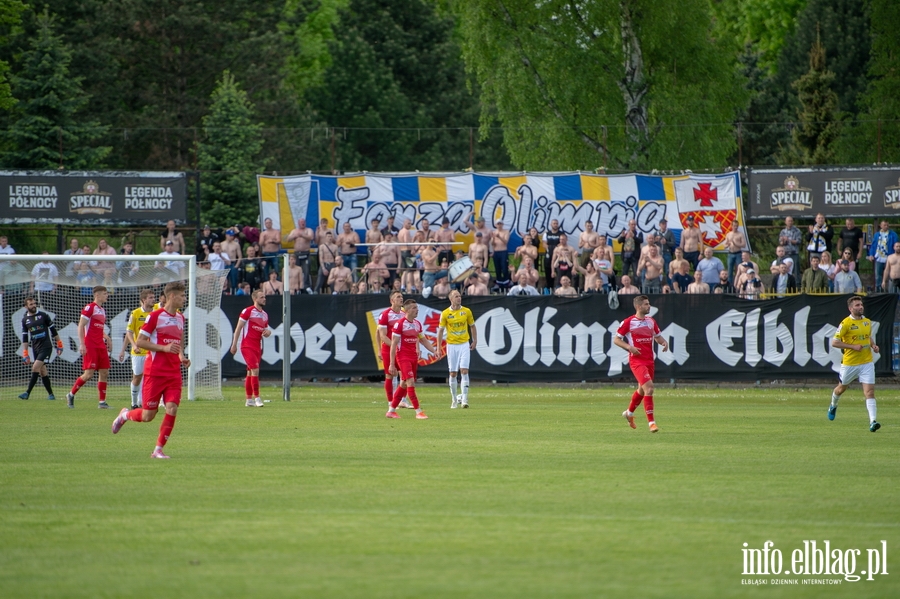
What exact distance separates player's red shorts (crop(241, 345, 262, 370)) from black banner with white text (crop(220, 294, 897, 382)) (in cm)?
706

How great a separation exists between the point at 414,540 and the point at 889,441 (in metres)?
9.94

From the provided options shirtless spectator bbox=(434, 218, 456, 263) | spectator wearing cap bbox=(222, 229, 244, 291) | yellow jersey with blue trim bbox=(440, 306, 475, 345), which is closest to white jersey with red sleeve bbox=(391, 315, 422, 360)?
yellow jersey with blue trim bbox=(440, 306, 475, 345)

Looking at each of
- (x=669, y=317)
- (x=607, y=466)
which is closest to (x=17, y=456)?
(x=607, y=466)

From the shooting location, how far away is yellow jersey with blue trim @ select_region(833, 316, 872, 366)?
19266 millimetres

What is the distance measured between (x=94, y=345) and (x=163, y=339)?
10.0 m

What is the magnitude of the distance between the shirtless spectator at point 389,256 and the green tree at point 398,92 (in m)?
28.2

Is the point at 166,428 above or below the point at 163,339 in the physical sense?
below

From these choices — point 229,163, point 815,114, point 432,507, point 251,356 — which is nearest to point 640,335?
point 432,507

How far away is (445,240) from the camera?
3391 cm

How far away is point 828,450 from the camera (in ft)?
50.2

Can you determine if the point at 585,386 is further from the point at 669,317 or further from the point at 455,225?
the point at 455,225

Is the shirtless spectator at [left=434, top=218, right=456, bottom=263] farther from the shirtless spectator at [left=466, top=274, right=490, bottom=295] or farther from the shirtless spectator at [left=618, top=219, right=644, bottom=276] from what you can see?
the shirtless spectator at [left=618, top=219, right=644, bottom=276]

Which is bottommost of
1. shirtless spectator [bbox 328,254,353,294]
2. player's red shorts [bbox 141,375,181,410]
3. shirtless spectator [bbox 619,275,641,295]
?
player's red shorts [bbox 141,375,181,410]

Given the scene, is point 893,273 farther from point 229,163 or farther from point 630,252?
point 229,163
